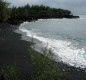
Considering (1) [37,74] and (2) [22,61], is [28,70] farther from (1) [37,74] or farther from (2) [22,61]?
(1) [37,74]

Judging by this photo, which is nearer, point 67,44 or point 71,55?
point 71,55

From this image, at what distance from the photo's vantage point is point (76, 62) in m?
31.5

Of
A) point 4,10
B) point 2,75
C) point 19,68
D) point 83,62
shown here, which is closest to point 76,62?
point 83,62

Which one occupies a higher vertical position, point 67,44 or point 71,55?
point 71,55

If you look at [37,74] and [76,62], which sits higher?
[37,74]

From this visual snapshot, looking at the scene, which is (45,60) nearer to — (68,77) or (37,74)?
(37,74)

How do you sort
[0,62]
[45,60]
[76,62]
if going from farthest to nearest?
[76,62] → [0,62] → [45,60]

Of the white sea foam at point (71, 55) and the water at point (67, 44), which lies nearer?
the white sea foam at point (71, 55)

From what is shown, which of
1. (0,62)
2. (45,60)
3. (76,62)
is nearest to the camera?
(45,60)

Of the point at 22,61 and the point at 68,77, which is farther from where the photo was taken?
the point at 22,61

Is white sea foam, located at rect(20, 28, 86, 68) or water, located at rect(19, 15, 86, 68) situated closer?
white sea foam, located at rect(20, 28, 86, 68)

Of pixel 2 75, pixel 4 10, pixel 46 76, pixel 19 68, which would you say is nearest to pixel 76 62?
pixel 19 68

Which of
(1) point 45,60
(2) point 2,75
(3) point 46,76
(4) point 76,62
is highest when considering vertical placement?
(1) point 45,60

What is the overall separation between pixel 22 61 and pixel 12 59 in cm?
145
